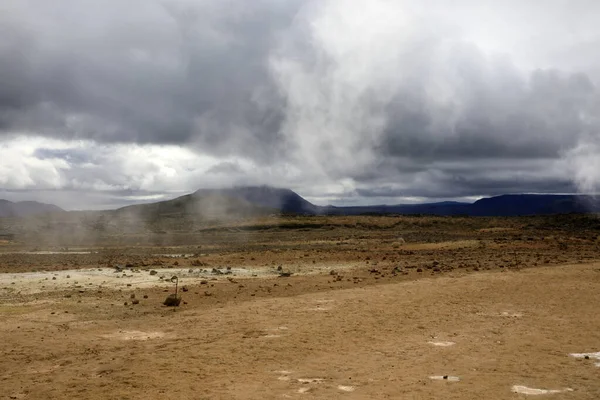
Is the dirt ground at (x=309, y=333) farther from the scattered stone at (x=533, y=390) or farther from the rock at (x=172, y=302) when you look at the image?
the rock at (x=172, y=302)

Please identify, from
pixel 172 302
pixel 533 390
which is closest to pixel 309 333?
pixel 533 390

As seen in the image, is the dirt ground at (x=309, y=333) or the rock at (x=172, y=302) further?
the rock at (x=172, y=302)

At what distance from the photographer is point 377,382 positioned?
10.2 meters

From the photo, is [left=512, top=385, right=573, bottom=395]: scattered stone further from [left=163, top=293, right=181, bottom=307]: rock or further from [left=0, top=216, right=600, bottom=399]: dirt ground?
[left=163, top=293, right=181, bottom=307]: rock

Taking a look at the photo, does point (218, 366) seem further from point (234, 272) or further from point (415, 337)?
point (234, 272)

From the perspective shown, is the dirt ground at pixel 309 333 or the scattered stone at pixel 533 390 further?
the dirt ground at pixel 309 333

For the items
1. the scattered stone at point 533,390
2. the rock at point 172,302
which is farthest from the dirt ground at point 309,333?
the rock at point 172,302

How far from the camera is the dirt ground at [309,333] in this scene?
33.4 ft

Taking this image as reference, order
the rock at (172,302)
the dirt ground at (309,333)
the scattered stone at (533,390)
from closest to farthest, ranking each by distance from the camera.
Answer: the scattered stone at (533,390), the dirt ground at (309,333), the rock at (172,302)

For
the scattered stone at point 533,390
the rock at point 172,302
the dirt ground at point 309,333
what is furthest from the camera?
the rock at point 172,302

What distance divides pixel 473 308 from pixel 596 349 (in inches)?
213

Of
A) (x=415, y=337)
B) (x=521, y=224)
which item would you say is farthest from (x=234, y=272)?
(x=521, y=224)

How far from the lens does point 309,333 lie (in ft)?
47.1

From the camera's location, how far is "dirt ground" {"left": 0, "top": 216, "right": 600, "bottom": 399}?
10.2 m
